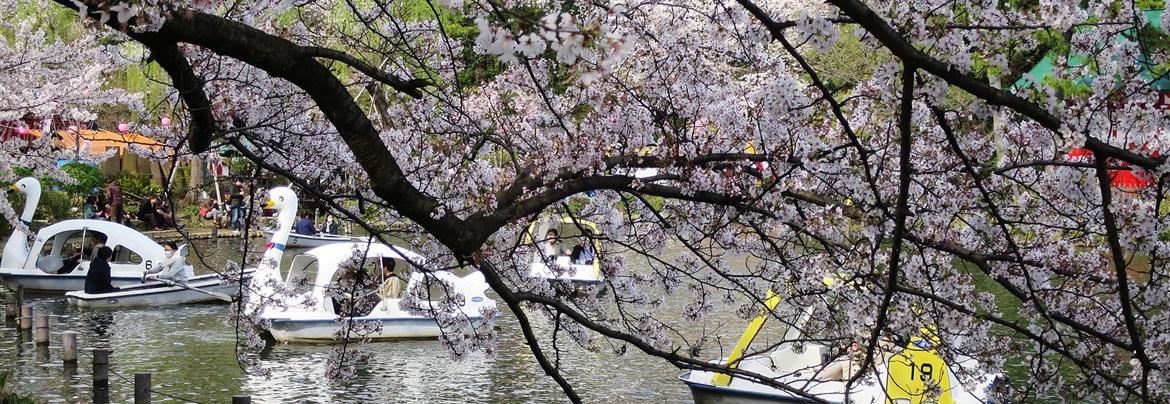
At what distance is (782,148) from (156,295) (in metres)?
14.3

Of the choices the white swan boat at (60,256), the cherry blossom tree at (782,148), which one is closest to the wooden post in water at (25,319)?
the white swan boat at (60,256)

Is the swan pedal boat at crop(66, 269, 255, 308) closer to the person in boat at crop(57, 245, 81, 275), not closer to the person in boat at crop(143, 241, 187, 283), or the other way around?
the person in boat at crop(143, 241, 187, 283)

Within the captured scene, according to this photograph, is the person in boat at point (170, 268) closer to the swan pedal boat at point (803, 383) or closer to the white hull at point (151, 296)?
the white hull at point (151, 296)

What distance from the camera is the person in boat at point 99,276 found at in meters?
16.6

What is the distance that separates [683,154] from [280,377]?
28.0ft

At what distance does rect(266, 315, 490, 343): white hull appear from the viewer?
575 inches

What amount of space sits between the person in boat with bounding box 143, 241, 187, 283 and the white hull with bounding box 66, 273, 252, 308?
0.40ft

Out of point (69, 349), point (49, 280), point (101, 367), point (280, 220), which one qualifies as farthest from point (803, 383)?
point (49, 280)

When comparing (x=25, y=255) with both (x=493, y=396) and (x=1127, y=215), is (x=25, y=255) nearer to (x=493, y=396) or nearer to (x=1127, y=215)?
(x=493, y=396)

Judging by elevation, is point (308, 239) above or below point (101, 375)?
above

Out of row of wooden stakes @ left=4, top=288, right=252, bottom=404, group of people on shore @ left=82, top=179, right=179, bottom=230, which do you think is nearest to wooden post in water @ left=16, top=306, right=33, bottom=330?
row of wooden stakes @ left=4, top=288, right=252, bottom=404

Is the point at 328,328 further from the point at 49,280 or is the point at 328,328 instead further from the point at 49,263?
the point at 49,263

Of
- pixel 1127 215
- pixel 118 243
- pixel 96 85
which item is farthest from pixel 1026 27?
pixel 96 85

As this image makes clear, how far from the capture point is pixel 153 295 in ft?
56.4
